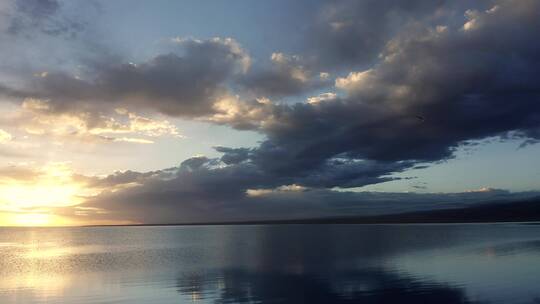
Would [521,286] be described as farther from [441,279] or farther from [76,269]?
[76,269]

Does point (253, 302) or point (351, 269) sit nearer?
point (253, 302)

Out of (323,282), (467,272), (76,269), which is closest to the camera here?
(323,282)

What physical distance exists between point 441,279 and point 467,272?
24.2 ft

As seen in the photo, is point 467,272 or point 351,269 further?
point 351,269

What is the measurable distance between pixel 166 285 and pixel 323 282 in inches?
678

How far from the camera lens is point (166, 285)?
49656mm

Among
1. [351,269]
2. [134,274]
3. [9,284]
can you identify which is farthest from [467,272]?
[9,284]

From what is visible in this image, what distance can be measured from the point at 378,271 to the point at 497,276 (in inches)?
513

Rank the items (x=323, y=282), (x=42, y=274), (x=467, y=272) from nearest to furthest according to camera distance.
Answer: (x=323, y=282) < (x=467, y=272) < (x=42, y=274)

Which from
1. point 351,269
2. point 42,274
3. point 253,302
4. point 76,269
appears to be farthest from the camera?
point 76,269

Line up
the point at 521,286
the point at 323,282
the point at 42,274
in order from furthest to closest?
the point at 42,274 < the point at 323,282 < the point at 521,286

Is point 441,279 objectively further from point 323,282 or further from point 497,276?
point 323,282

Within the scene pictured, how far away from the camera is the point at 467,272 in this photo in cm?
5256

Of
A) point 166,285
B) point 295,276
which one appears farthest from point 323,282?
point 166,285
